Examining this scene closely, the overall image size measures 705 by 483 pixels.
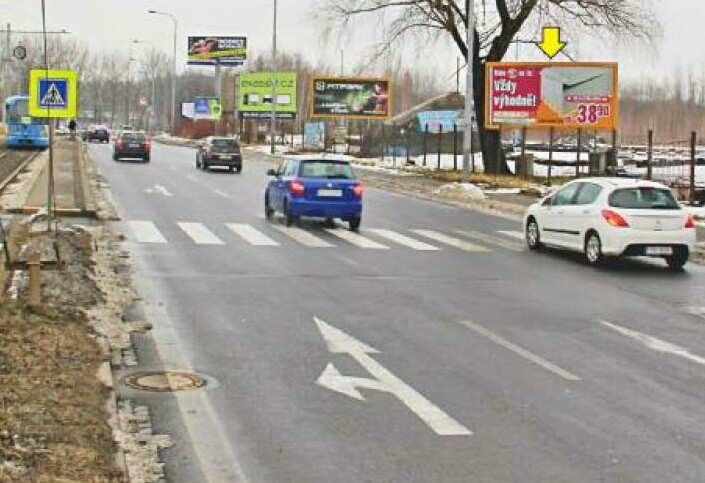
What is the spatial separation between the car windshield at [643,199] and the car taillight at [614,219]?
179mm

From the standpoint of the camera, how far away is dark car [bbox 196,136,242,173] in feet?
151

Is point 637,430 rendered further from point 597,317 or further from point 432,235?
point 432,235

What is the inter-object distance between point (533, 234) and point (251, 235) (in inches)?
205

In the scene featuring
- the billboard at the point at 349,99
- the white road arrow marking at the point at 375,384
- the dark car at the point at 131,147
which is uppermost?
the billboard at the point at 349,99

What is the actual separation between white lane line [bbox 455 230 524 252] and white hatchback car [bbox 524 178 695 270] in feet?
5.26

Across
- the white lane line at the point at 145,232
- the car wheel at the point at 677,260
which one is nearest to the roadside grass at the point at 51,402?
the white lane line at the point at 145,232

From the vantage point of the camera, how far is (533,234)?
64.1ft

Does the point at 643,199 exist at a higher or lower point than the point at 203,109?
lower

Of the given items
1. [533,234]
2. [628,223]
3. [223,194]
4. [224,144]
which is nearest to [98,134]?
[224,144]

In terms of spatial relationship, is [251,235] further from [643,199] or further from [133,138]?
[133,138]

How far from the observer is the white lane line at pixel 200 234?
732 inches

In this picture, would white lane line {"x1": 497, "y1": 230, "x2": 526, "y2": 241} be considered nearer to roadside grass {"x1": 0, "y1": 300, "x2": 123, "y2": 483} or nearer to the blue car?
the blue car

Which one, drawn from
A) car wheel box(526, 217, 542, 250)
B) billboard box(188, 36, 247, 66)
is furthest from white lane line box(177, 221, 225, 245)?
billboard box(188, 36, 247, 66)

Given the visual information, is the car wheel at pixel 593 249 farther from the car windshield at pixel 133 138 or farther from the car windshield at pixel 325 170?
the car windshield at pixel 133 138
